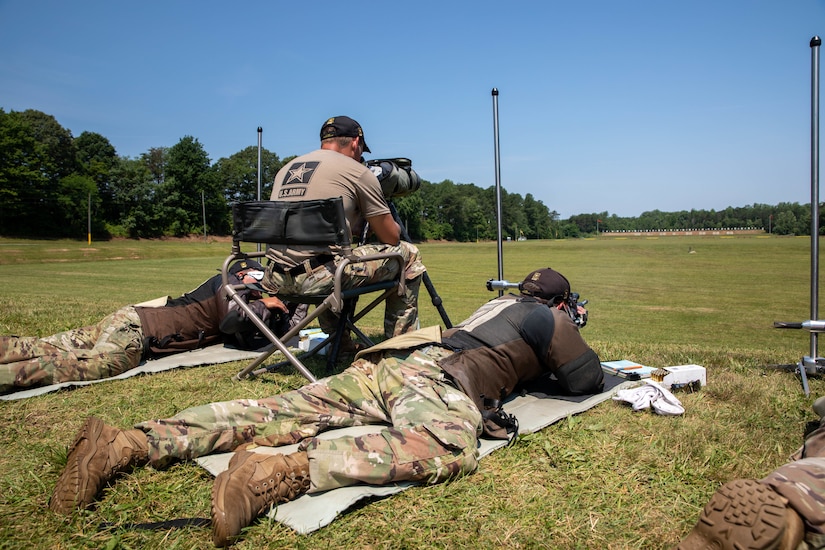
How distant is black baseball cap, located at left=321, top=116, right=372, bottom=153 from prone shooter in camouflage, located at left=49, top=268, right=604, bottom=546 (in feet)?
6.24

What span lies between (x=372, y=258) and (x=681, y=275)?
24378 mm

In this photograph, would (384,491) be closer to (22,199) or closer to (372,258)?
(372,258)

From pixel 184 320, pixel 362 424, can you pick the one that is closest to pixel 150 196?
pixel 184 320

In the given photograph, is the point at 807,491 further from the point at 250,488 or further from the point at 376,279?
the point at 376,279

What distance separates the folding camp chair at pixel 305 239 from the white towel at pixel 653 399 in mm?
1798

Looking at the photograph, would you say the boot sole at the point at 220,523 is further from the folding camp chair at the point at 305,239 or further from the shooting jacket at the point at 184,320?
the shooting jacket at the point at 184,320

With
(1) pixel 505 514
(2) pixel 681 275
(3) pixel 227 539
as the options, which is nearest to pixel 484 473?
(1) pixel 505 514

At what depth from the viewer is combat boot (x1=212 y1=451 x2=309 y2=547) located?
6.39 feet

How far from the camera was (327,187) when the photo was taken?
13.3 feet

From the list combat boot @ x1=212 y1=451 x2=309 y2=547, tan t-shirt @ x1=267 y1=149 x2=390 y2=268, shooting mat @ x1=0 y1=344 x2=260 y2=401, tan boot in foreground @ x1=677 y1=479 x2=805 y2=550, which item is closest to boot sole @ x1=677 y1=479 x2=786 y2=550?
tan boot in foreground @ x1=677 y1=479 x2=805 y2=550

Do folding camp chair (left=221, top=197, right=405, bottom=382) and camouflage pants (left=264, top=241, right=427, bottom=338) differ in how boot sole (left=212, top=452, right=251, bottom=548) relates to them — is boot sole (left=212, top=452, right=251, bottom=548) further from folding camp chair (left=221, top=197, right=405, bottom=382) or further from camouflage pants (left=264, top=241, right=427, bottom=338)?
camouflage pants (left=264, top=241, right=427, bottom=338)

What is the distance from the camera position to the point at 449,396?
269cm

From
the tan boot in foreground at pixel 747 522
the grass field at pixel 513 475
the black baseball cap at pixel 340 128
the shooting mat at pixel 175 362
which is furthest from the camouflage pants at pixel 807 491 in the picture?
the shooting mat at pixel 175 362

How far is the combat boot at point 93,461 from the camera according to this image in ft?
7.11
